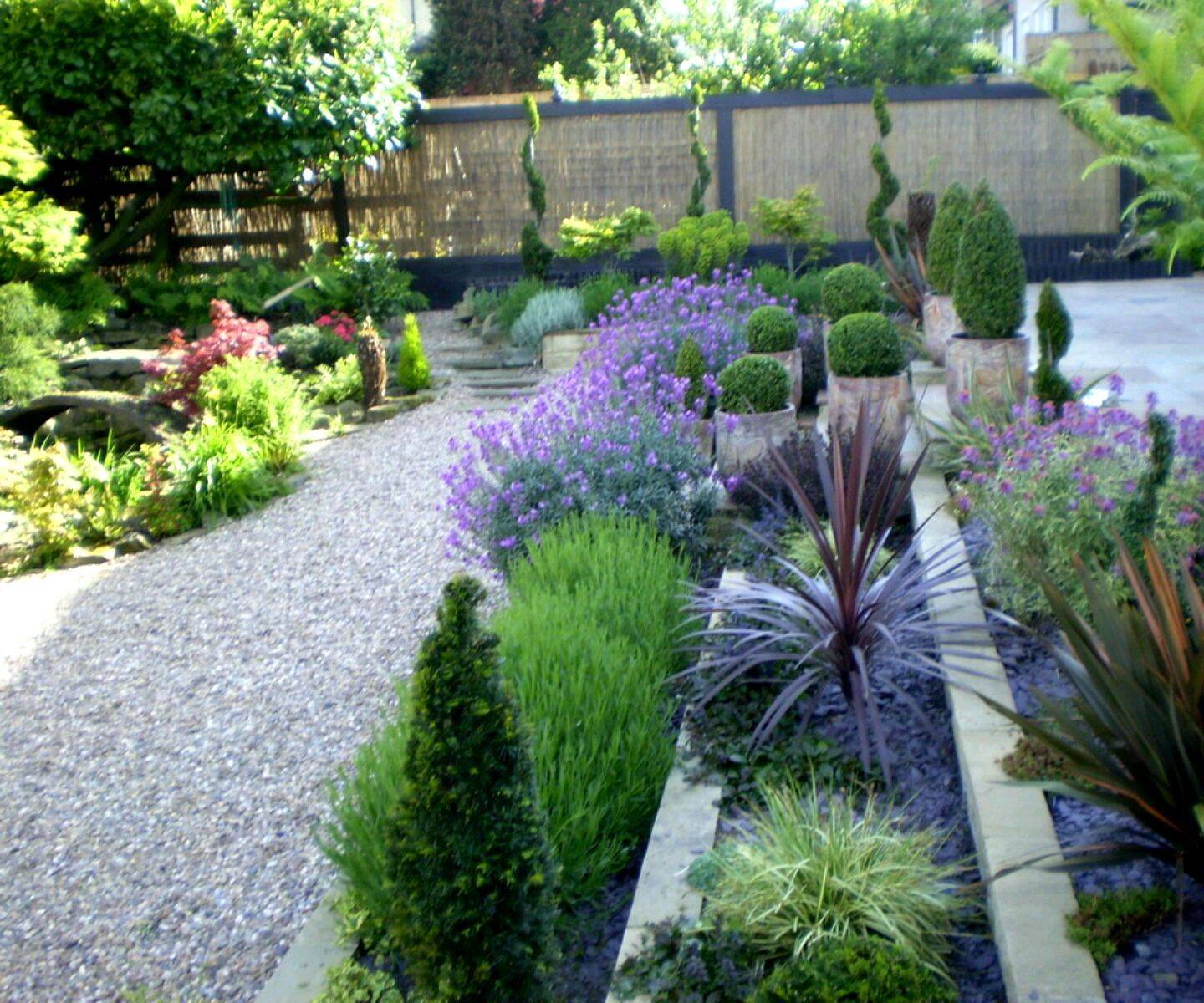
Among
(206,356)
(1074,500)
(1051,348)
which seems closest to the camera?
(1074,500)

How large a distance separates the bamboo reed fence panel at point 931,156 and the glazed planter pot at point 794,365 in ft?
24.3

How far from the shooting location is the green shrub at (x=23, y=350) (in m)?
10.8

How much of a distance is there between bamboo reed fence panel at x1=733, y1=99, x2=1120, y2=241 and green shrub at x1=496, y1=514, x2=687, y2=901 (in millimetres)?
11516

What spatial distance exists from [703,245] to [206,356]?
489cm

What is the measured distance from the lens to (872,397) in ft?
22.3

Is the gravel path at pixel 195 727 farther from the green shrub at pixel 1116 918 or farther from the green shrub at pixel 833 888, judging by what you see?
the green shrub at pixel 1116 918

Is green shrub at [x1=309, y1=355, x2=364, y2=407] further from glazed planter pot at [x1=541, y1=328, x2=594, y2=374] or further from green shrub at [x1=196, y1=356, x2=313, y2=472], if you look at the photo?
glazed planter pot at [x1=541, y1=328, x2=594, y2=374]

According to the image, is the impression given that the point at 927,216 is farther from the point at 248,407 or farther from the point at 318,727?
the point at 318,727

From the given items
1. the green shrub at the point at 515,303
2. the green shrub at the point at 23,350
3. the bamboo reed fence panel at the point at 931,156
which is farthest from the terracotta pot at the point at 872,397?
the bamboo reed fence panel at the point at 931,156

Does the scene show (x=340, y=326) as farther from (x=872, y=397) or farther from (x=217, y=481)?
(x=872, y=397)

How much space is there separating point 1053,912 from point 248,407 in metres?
7.76

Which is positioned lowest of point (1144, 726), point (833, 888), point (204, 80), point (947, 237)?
point (833, 888)

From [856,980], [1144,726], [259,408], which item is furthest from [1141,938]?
[259,408]

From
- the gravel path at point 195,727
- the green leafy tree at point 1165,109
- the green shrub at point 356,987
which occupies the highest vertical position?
the green leafy tree at point 1165,109
